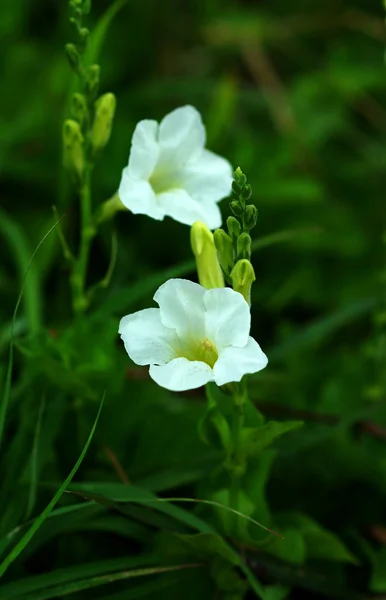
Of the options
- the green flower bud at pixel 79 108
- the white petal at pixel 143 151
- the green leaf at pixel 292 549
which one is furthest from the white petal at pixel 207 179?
the green leaf at pixel 292 549

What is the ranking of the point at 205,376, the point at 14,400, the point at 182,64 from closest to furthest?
1. the point at 205,376
2. the point at 14,400
3. the point at 182,64

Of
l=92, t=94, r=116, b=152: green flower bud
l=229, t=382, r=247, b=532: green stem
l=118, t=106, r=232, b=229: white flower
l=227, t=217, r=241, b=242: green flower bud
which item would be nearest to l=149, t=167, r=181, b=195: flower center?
l=118, t=106, r=232, b=229: white flower

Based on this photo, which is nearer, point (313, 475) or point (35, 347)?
point (35, 347)

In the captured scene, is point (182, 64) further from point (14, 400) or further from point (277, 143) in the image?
point (14, 400)

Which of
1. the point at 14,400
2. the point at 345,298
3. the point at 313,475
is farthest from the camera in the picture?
the point at 345,298

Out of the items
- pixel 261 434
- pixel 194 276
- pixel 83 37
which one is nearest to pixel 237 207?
pixel 261 434

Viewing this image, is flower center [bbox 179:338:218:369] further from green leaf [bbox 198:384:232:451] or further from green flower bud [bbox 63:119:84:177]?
green flower bud [bbox 63:119:84:177]

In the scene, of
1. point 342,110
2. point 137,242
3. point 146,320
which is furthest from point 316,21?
point 146,320

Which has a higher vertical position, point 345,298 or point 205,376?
point 205,376

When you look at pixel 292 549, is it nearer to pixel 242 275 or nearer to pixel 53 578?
pixel 53 578
